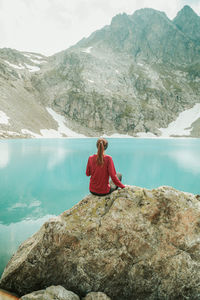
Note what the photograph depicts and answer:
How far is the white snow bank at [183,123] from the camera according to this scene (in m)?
126

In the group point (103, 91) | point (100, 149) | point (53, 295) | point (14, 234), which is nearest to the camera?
point (53, 295)

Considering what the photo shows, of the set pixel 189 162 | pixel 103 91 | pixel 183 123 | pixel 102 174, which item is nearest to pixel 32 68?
pixel 103 91

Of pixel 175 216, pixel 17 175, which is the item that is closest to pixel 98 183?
pixel 175 216

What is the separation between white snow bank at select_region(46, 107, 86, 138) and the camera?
4215 inches

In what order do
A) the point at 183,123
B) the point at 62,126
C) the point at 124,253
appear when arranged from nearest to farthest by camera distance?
the point at 124,253
the point at 62,126
the point at 183,123

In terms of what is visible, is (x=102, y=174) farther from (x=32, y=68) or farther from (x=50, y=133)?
(x=32, y=68)

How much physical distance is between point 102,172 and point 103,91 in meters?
131

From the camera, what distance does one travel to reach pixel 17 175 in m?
19.7

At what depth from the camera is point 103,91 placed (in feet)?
423

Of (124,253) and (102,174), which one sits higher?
(102,174)

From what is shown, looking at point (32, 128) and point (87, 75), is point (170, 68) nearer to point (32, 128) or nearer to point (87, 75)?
point (87, 75)

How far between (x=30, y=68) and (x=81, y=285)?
512 feet

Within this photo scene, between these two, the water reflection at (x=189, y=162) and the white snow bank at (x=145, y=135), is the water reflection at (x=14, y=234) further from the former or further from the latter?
the white snow bank at (x=145, y=135)

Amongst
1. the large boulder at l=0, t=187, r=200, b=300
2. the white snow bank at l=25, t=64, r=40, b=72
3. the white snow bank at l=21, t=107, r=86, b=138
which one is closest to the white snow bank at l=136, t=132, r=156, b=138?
the white snow bank at l=21, t=107, r=86, b=138
